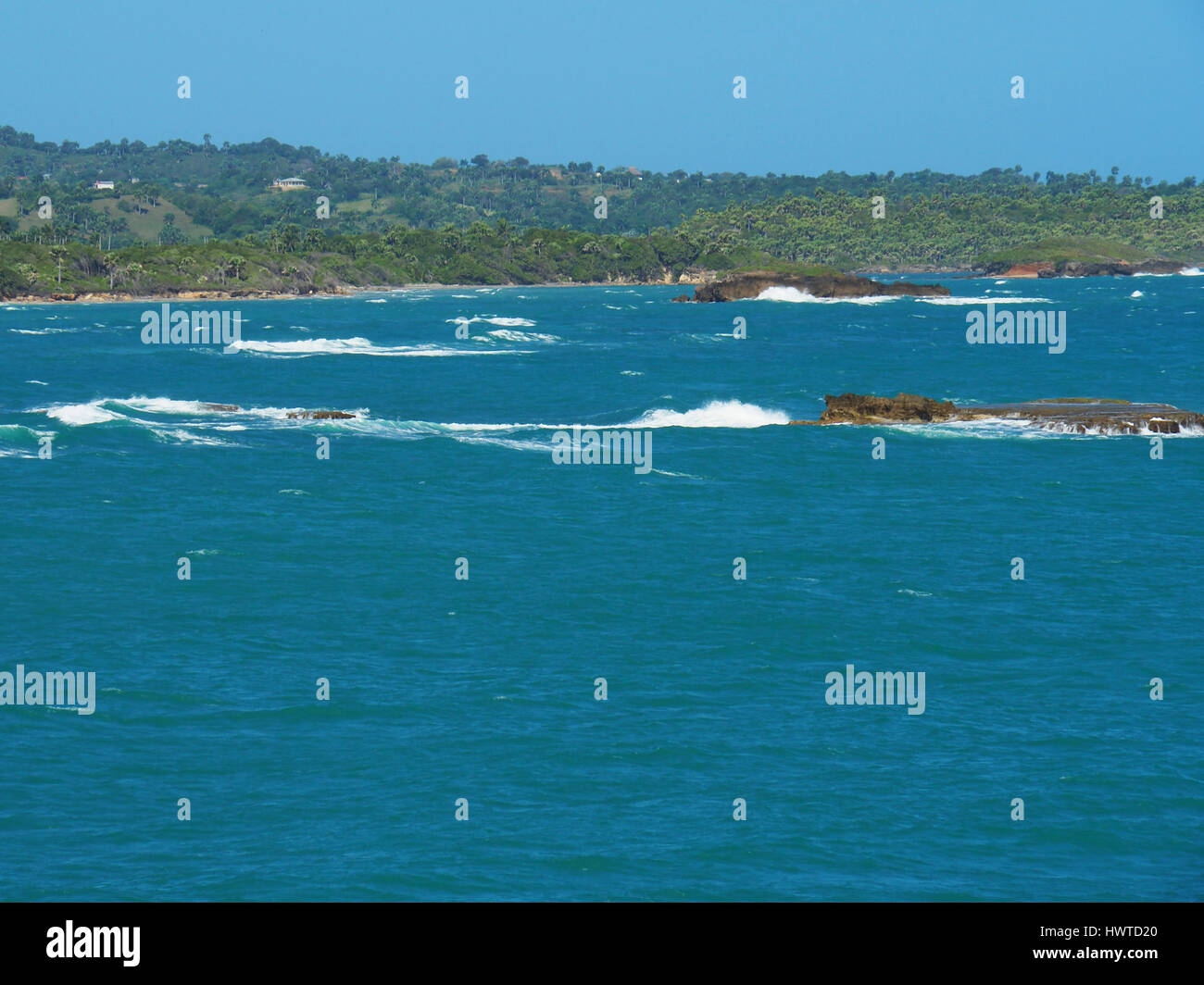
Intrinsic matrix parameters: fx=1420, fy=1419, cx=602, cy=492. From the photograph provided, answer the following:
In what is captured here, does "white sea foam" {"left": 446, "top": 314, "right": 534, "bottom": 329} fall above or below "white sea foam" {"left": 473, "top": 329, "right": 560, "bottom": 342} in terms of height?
above

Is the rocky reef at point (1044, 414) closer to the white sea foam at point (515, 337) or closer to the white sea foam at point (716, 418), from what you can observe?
the white sea foam at point (716, 418)

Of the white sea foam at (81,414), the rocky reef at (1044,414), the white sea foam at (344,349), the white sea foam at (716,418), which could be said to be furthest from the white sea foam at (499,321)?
the rocky reef at (1044,414)

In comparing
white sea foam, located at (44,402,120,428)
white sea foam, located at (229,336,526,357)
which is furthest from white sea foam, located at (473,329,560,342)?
white sea foam, located at (44,402,120,428)

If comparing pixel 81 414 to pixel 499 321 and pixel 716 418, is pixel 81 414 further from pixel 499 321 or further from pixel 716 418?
pixel 499 321

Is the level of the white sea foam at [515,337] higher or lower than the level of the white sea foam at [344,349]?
higher

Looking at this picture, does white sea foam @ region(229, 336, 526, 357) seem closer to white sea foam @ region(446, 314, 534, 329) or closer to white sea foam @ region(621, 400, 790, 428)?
white sea foam @ region(446, 314, 534, 329)

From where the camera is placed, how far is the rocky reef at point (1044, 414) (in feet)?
217

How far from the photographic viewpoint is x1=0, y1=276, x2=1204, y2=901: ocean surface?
21469 mm

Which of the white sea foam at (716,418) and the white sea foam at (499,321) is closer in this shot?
the white sea foam at (716,418)

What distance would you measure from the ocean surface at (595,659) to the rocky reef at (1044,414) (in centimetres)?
209

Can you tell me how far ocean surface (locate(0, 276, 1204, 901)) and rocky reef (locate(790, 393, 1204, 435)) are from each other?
2090 millimetres

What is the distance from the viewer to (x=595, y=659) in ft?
103

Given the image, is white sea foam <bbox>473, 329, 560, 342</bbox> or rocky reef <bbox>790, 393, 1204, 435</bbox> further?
white sea foam <bbox>473, 329, 560, 342</bbox>
